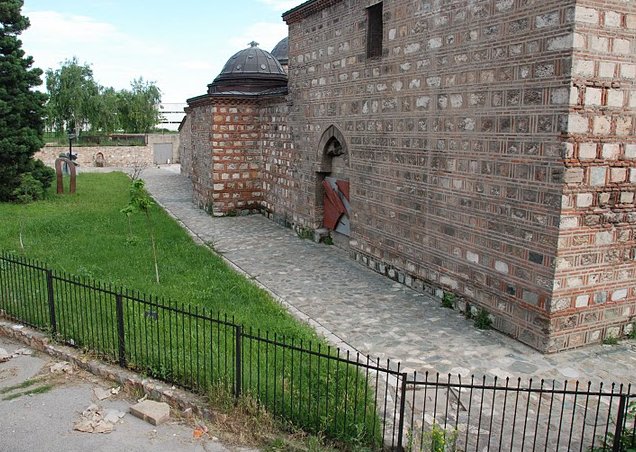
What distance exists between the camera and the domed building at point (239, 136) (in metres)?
16.4

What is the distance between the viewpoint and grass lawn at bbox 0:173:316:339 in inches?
319

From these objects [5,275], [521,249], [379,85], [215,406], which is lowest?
[215,406]

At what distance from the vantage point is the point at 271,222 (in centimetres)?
1591

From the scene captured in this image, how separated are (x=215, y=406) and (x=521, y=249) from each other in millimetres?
4163

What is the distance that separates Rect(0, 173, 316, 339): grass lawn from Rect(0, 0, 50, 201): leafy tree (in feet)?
4.37

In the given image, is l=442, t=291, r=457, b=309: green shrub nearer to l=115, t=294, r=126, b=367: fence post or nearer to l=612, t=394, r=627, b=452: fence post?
l=612, t=394, r=627, b=452: fence post

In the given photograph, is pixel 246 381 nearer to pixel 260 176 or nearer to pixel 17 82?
pixel 260 176

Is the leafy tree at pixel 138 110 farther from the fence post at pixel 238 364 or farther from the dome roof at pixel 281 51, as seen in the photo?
the fence post at pixel 238 364

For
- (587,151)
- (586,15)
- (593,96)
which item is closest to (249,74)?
(586,15)

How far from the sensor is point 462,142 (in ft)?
26.4

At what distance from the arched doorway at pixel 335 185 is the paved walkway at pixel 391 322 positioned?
518 mm

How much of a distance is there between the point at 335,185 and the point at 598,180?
659 cm

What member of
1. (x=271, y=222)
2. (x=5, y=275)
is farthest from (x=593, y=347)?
(x=271, y=222)

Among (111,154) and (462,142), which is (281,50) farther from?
(462,142)
